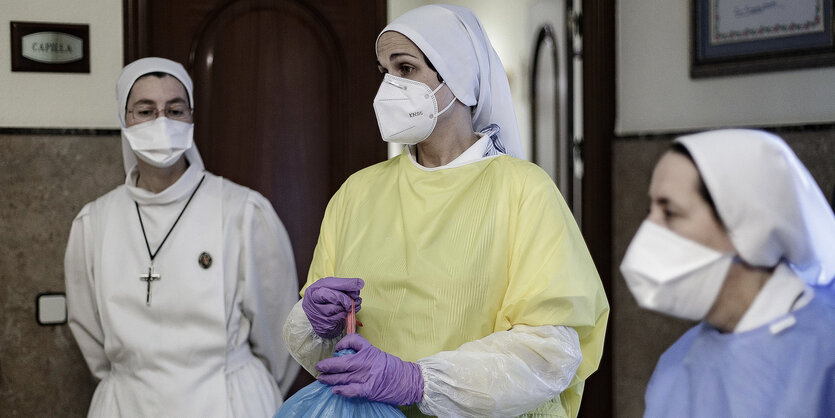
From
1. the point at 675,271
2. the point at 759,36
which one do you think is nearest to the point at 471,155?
the point at 675,271

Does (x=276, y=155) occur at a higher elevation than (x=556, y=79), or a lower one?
lower

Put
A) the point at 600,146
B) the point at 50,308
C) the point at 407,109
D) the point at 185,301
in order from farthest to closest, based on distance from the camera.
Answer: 1. the point at 600,146
2. the point at 50,308
3. the point at 185,301
4. the point at 407,109

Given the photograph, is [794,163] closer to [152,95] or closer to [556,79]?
[152,95]

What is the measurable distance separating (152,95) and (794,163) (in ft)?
6.46

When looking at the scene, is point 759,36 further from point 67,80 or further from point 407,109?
point 67,80

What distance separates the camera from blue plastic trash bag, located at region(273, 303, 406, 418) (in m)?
1.71

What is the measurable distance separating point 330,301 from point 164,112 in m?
1.12

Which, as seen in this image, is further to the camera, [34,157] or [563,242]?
[34,157]

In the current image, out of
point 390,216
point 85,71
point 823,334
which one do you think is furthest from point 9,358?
point 823,334

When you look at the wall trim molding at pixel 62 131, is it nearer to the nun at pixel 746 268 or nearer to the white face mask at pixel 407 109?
the white face mask at pixel 407 109

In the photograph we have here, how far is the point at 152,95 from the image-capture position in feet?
8.62

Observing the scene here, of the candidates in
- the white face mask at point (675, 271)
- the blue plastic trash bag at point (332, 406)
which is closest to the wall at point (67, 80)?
the blue plastic trash bag at point (332, 406)

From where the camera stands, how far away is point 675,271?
4.10 ft

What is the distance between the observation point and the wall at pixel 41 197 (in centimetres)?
311
